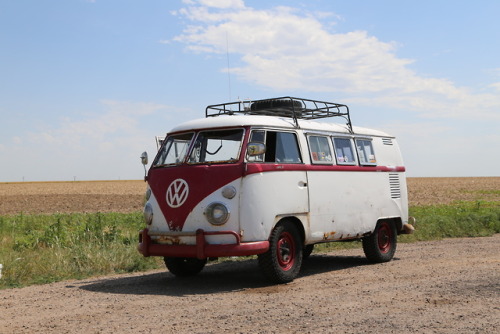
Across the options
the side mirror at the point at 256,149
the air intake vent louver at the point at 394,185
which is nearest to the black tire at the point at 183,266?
the side mirror at the point at 256,149

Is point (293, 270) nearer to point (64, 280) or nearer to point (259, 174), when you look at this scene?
point (259, 174)

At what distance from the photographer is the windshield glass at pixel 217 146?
8.84m

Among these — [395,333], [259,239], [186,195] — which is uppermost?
[186,195]

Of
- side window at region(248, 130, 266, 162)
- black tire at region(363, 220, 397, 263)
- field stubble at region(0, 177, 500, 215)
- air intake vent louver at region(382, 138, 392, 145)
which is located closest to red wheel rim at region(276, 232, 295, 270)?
side window at region(248, 130, 266, 162)

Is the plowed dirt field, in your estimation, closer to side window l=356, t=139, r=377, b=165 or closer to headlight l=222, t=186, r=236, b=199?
headlight l=222, t=186, r=236, b=199

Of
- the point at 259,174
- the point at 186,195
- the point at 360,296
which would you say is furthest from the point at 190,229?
the point at 360,296

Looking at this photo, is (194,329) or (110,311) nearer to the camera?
(194,329)

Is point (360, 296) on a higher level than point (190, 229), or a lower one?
lower

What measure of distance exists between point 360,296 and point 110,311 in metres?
3.15

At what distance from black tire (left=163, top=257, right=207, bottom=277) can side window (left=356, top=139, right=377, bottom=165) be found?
11.5 feet

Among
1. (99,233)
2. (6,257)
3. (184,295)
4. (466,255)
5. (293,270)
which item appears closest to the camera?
(184,295)

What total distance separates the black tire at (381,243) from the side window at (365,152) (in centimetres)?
125

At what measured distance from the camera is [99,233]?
13602 millimetres

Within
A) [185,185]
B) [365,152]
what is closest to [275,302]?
[185,185]
